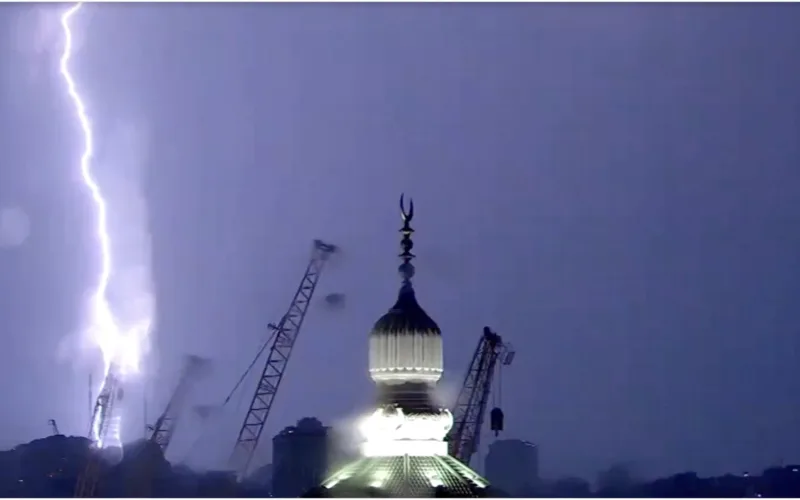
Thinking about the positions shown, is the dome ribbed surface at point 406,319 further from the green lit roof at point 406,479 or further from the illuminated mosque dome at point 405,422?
the green lit roof at point 406,479

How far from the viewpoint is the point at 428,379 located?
2700 cm

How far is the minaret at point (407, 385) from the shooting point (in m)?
26.8

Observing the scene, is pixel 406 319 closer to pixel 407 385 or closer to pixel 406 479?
pixel 407 385

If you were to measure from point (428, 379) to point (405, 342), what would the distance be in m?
0.66

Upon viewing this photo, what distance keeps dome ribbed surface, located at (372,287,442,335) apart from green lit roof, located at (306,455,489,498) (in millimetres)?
1934

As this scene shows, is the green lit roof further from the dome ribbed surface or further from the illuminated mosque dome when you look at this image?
the dome ribbed surface

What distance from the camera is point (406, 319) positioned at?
2716 centimetres

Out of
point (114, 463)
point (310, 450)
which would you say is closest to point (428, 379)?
point (310, 450)

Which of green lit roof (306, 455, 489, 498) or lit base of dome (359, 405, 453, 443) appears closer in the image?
green lit roof (306, 455, 489, 498)

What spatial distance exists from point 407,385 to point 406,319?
3.32 feet

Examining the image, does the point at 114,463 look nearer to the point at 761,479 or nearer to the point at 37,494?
the point at 37,494

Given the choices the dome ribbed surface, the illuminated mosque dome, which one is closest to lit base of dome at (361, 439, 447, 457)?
the illuminated mosque dome

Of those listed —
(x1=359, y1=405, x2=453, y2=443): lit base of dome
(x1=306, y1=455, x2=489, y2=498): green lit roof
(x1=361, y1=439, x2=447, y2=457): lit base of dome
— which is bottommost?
(x1=306, y1=455, x2=489, y2=498): green lit roof

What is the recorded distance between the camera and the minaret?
88.0 feet
